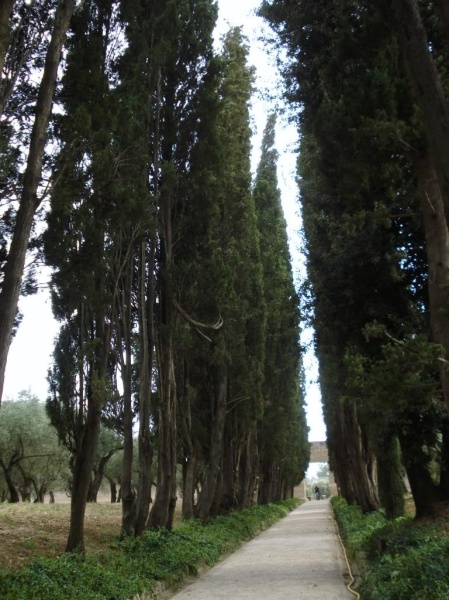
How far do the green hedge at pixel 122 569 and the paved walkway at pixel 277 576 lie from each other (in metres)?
0.37

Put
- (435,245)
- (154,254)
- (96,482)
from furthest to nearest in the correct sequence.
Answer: (96,482) → (154,254) → (435,245)

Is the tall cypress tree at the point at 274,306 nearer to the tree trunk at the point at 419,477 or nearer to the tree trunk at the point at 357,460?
the tree trunk at the point at 357,460

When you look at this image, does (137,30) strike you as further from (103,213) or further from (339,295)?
(339,295)

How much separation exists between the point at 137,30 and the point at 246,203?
25.4ft

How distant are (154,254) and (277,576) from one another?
686 centimetres

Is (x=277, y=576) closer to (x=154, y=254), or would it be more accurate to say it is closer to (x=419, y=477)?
(x=419, y=477)

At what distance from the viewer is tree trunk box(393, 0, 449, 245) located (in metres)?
5.08

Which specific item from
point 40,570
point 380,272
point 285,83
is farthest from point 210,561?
point 285,83

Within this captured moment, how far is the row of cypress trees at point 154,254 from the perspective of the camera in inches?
323

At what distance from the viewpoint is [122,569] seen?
25.2 ft

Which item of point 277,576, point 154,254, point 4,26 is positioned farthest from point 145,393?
point 4,26

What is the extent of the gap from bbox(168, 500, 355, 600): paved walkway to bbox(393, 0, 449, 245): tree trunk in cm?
555

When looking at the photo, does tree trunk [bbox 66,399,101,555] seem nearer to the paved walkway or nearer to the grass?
the grass

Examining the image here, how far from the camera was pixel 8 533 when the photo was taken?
412 inches
